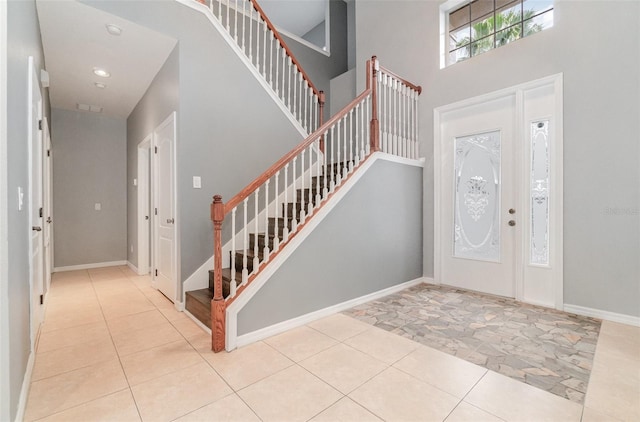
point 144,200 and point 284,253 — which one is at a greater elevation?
point 144,200

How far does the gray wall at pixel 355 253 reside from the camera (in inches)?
103

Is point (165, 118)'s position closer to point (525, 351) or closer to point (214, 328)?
point (214, 328)

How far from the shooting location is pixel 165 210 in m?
3.62

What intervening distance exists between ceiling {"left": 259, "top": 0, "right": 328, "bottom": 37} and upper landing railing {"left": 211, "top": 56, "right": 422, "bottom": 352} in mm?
3478

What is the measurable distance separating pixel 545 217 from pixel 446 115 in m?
1.73

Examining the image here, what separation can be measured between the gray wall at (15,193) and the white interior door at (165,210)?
1372mm

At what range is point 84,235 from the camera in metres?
5.36

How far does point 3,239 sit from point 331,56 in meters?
5.71

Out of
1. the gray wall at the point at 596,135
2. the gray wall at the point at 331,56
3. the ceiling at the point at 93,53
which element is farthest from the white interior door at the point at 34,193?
the gray wall at the point at 596,135

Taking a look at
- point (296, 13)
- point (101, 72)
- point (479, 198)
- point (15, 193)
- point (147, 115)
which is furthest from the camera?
point (296, 13)

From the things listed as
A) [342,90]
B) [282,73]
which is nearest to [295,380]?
[282,73]

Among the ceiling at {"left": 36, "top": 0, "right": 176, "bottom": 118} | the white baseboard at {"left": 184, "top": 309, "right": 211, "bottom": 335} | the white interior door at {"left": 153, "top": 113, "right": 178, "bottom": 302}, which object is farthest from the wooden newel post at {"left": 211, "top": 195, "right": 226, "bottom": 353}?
the ceiling at {"left": 36, "top": 0, "right": 176, "bottom": 118}

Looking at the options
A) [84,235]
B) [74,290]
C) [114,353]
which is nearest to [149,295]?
[74,290]

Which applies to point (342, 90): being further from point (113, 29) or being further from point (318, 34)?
point (113, 29)
